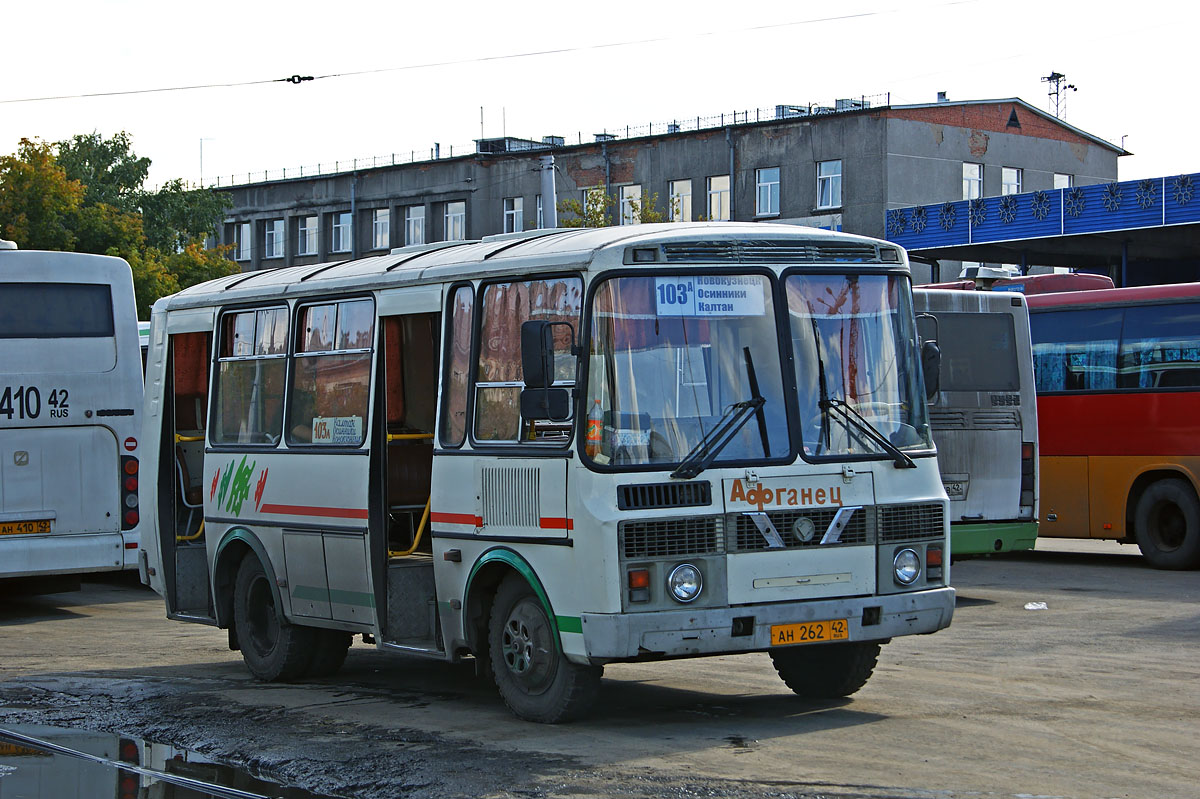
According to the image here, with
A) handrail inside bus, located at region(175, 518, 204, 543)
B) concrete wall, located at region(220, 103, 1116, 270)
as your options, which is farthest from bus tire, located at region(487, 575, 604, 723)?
concrete wall, located at region(220, 103, 1116, 270)

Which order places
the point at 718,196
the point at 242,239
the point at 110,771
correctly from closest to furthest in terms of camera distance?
1. the point at 110,771
2. the point at 718,196
3. the point at 242,239

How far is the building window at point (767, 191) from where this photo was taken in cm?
5769

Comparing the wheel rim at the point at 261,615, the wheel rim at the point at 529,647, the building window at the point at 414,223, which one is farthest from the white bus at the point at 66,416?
the building window at the point at 414,223

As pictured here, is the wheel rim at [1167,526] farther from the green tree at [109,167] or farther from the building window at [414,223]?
the building window at [414,223]

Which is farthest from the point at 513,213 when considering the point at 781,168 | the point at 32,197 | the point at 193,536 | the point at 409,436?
the point at 409,436

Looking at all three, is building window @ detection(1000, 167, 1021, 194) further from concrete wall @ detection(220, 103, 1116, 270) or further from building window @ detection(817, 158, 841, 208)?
building window @ detection(817, 158, 841, 208)

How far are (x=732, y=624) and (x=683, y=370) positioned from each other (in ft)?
4.52

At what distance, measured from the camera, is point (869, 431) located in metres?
9.62

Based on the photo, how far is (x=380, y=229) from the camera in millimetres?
70438

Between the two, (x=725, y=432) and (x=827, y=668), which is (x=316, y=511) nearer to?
(x=725, y=432)

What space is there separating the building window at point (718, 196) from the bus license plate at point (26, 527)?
43.5 m

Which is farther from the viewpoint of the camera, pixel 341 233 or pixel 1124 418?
pixel 341 233

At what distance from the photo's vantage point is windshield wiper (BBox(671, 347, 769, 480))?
9.00m

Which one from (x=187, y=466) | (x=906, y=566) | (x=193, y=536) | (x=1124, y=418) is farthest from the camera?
(x=1124, y=418)
